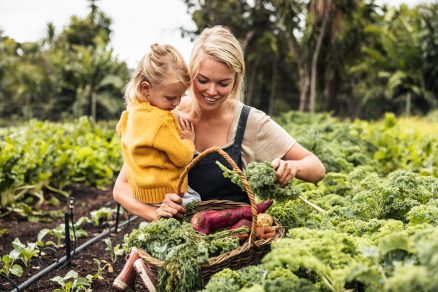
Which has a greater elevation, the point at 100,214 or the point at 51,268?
the point at 51,268

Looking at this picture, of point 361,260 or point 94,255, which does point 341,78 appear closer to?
point 94,255

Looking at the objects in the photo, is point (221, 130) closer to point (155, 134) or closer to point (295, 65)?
point (155, 134)

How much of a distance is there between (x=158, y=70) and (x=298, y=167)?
102cm

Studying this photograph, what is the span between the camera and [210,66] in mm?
2811

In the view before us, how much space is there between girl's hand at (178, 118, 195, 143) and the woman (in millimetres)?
41

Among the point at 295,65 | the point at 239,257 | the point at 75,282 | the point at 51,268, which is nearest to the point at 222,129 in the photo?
the point at 239,257

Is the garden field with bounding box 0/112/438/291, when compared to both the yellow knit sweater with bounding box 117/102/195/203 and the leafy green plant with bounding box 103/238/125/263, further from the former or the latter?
the yellow knit sweater with bounding box 117/102/195/203

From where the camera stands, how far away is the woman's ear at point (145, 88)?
9.29 ft

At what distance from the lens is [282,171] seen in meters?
Result: 2.54

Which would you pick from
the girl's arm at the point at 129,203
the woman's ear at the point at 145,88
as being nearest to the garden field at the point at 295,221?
the girl's arm at the point at 129,203

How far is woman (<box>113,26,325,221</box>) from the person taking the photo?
112 inches

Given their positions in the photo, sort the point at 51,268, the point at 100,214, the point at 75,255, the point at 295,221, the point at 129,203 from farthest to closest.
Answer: the point at 100,214 → the point at 75,255 → the point at 51,268 → the point at 129,203 → the point at 295,221

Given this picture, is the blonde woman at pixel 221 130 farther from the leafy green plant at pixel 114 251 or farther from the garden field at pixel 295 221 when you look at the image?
the leafy green plant at pixel 114 251

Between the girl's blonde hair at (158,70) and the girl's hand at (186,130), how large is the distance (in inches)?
11.4
